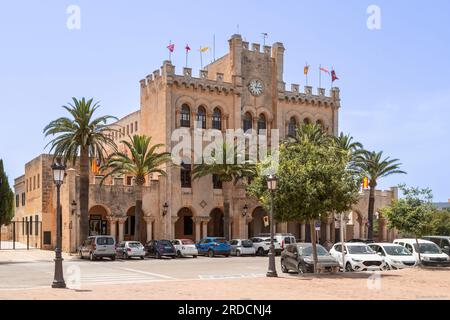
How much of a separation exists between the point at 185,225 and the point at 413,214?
89.5 ft

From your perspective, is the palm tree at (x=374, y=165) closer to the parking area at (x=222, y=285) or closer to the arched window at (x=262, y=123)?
the arched window at (x=262, y=123)

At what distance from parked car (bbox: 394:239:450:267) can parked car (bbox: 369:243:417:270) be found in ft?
3.59

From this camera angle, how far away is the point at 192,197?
52.8 meters

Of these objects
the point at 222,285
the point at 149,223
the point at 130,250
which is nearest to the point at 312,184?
the point at 222,285

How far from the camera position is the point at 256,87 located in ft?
190

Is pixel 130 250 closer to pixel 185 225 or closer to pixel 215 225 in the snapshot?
pixel 185 225

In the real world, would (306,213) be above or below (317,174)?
below

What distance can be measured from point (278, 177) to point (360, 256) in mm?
5340

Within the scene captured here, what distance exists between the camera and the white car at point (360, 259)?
2712cm

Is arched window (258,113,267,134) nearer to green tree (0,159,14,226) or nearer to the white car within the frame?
green tree (0,159,14,226)

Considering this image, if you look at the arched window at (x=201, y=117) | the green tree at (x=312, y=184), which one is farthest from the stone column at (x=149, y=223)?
the green tree at (x=312, y=184)

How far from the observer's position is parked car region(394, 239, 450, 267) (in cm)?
3033
